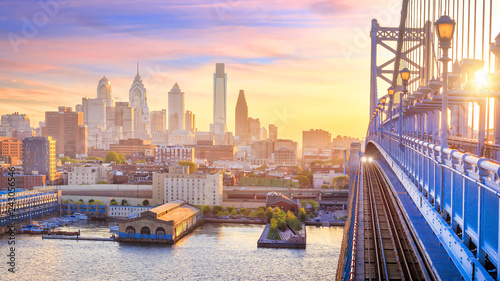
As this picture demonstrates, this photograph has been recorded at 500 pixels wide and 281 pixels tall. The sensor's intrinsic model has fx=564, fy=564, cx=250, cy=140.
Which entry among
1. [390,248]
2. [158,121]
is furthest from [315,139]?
[390,248]

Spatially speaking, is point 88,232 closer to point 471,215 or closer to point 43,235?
point 43,235

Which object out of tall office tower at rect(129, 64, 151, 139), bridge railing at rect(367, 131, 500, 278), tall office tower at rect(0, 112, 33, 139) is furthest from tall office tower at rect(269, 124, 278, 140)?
bridge railing at rect(367, 131, 500, 278)

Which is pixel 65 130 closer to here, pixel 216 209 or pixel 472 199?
pixel 216 209

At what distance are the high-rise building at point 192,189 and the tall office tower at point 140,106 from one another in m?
57.4

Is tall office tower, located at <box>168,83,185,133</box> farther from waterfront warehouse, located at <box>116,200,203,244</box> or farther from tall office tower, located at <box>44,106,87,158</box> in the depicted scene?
waterfront warehouse, located at <box>116,200,203,244</box>

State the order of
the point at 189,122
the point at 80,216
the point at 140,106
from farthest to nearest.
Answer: the point at 189,122
the point at 140,106
the point at 80,216

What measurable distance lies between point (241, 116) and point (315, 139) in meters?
11.6

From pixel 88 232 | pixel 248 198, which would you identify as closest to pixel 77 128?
pixel 248 198

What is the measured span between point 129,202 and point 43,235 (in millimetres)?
7317

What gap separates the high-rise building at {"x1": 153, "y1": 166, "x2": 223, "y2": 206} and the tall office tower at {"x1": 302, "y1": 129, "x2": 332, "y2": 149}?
60268mm

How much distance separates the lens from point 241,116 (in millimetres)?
85188

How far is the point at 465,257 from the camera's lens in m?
2.12

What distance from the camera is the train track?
3.32 meters

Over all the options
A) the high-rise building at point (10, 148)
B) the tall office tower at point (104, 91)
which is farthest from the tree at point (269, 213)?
the tall office tower at point (104, 91)
